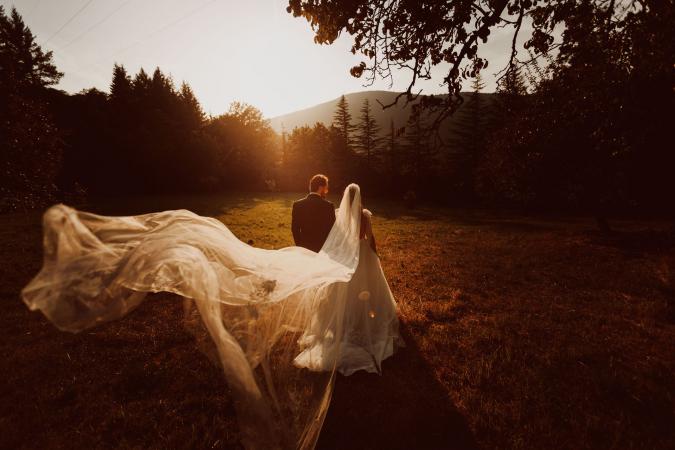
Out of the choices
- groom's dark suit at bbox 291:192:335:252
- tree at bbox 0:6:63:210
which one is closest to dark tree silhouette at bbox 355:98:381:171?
tree at bbox 0:6:63:210

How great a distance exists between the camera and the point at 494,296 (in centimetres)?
817

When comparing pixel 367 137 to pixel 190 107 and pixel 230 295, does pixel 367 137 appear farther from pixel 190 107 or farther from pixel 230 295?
pixel 230 295

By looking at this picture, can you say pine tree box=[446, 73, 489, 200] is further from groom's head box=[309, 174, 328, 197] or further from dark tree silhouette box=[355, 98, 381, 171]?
groom's head box=[309, 174, 328, 197]

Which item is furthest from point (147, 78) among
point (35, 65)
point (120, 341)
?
point (120, 341)

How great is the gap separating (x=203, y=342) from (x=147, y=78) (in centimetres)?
5695

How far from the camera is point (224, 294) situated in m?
3.15

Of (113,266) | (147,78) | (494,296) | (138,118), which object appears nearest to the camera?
(113,266)

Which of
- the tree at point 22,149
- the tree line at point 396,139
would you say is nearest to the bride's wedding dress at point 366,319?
the tree line at point 396,139

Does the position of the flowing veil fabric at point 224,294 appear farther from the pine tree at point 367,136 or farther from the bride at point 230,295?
the pine tree at point 367,136

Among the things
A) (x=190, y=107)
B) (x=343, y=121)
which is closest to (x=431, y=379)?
(x=190, y=107)

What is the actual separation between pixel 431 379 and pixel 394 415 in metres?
1.00

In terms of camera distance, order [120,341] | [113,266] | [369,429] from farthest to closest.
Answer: [120,341]
[369,429]
[113,266]

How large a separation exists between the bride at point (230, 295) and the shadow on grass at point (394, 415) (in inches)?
13.2

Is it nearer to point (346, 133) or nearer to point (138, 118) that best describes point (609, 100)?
point (138, 118)
